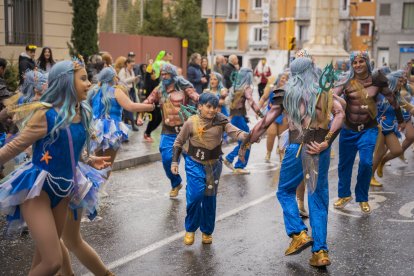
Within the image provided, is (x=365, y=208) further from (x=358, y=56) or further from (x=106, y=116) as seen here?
(x=106, y=116)

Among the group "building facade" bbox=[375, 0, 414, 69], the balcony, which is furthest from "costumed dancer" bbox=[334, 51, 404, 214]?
the balcony

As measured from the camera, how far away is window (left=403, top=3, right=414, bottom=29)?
5266 cm

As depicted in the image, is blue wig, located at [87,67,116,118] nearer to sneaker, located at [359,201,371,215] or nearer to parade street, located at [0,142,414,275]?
parade street, located at [0,142,414,275]

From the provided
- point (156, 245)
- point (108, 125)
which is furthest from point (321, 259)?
point (108, 125)

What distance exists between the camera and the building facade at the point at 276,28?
55.7 meters

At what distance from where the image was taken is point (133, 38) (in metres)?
30.6

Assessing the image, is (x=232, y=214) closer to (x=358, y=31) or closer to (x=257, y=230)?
(x=257, y=230)

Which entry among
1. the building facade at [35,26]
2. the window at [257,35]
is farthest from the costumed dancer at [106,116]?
the window at [257,35]

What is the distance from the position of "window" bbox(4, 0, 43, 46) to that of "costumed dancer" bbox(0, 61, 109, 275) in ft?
47.3

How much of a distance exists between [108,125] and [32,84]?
167 centimetres

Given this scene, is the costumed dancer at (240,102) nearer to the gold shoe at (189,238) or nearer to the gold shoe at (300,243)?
the gold shoe at (189,238)

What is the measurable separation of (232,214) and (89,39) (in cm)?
1358

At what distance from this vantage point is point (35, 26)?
63.8 feet

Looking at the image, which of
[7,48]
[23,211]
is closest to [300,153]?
[23,211]
